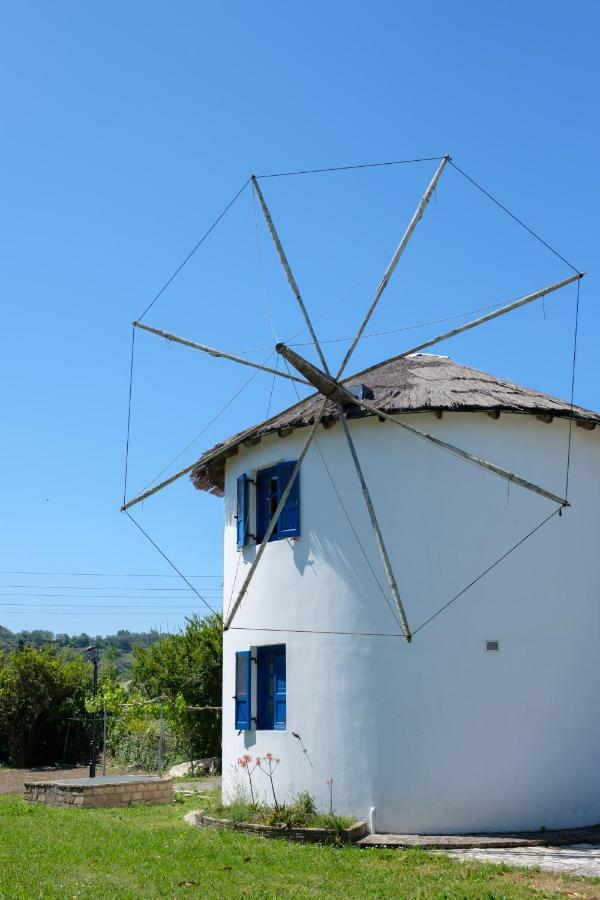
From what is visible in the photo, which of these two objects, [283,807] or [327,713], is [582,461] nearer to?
[327,713]

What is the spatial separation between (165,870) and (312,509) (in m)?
5.41

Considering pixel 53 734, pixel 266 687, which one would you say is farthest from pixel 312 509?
pixel 53 734

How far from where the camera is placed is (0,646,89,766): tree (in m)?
27.6

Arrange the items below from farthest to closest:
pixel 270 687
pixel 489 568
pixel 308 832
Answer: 1. pixel 270 687
2. pixel 489 568
3. pixel 308 832

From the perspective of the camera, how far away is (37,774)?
24.2m

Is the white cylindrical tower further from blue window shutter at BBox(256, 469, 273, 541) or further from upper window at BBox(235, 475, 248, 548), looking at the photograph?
upper window at BBox(235, 475, 248, 548)

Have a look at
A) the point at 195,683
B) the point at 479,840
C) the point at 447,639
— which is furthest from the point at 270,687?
the point at 195,683

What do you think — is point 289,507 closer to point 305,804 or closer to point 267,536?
point 267,536

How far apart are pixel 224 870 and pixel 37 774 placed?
50.5 feet

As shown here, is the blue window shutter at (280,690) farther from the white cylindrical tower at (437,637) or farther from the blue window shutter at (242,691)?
the blue window shutter at (242,691)

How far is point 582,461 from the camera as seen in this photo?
14.2 m

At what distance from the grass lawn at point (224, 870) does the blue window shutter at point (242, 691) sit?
179 centimetres

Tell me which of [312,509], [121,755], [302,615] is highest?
[312,509]

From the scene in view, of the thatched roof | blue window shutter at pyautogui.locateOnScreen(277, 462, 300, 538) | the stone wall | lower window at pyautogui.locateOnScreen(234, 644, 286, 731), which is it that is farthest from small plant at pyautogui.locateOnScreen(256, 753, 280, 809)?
the thatched roof
